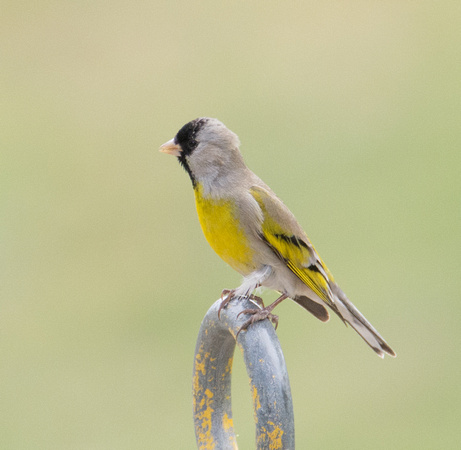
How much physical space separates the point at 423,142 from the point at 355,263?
2.82m

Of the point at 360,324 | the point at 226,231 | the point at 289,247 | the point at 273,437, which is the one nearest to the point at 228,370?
the point at 273,437

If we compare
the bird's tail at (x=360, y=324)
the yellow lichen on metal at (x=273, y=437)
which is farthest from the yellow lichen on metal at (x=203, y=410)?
the bird's tail at (x=360, y=324)

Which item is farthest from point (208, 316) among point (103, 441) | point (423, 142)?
point (423, 142)

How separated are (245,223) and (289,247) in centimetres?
Result: 24

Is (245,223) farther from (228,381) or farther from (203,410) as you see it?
(203,410)

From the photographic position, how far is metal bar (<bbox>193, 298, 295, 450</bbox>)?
260cm

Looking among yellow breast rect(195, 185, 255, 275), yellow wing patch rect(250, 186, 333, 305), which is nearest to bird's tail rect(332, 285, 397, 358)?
yellow wing patch rect(250, 186, 333, 305)

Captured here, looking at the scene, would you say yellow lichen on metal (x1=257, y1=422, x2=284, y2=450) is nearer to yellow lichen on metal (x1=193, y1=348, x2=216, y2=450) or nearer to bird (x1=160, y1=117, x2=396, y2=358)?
yellow lichen on metal (x1=193, y1=348, x2=216, y2=450)

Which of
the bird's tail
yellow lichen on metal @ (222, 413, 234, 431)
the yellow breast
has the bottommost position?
yellow lichen on metal @ (222, 413, 234, 431)

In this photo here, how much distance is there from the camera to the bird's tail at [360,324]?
4.13 m

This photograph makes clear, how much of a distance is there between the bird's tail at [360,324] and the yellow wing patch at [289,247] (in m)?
0.13

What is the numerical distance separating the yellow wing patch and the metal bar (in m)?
0.74

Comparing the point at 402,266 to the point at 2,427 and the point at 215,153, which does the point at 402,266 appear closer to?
the point at 2,427

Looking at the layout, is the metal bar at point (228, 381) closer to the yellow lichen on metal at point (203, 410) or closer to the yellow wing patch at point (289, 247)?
the yellow lichen on metal at point (203, 410)
